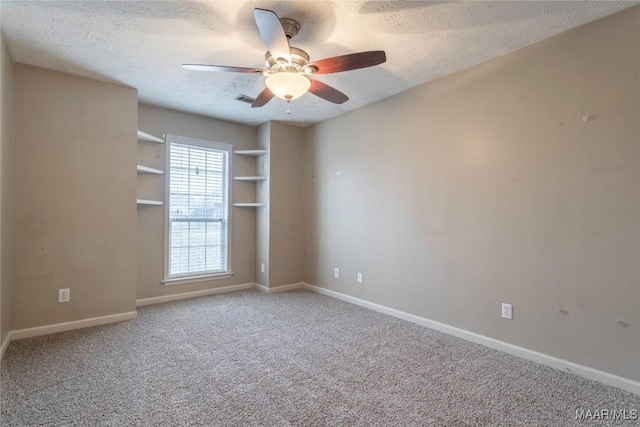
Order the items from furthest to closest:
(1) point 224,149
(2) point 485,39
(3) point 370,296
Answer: (1) point 224,149, (3) point 370,296, (2) point 485,39

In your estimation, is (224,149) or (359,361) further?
(224,149)

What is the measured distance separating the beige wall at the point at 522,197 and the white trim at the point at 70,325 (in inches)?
105

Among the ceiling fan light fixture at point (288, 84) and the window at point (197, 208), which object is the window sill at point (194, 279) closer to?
the window at point (197, 208)

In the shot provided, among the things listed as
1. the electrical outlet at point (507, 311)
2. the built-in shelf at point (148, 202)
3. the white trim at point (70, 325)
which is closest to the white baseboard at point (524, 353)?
the electrical outlet at point (507, 311)

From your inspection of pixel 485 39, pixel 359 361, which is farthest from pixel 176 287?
pixel 485 39

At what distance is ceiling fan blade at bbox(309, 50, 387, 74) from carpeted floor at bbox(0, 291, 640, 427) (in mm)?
2091

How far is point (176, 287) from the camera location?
4203mm

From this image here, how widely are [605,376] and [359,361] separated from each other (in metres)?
1.63

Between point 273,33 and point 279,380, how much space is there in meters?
2.19

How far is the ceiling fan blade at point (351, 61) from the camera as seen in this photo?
1.96 metres

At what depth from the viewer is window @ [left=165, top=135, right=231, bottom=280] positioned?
4.19m

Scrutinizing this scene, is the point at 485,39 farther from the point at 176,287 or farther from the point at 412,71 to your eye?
the point at 176,287

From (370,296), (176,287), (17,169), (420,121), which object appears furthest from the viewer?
(176,287)

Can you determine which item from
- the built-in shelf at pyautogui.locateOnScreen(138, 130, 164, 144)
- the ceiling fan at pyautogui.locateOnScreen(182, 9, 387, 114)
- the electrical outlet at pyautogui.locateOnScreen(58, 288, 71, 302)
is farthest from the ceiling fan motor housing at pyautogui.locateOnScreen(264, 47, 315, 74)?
the electrical outlet at pyautogui.locateOnScreen(58, 288, 71, 302)
